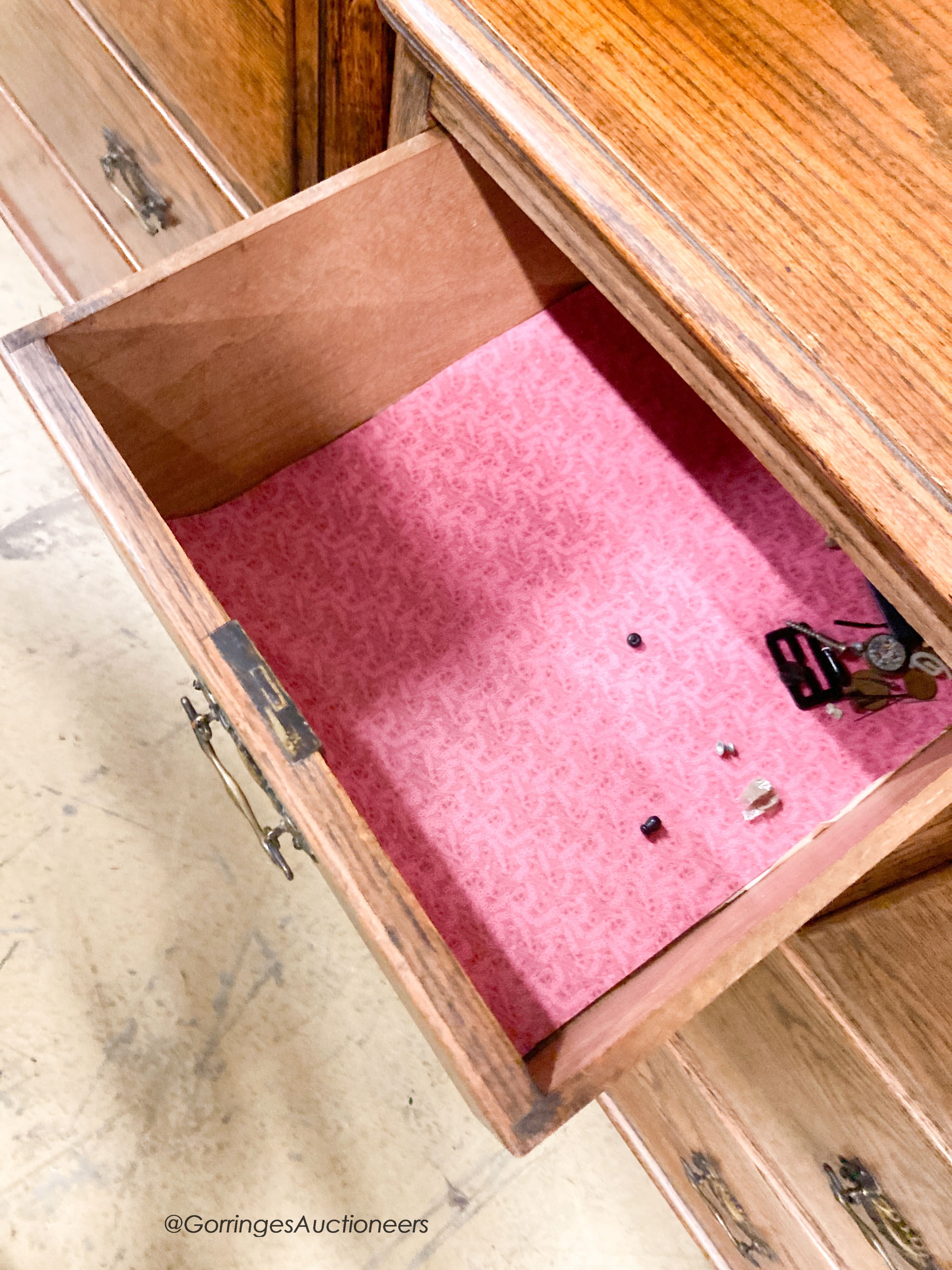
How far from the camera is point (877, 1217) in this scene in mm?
649

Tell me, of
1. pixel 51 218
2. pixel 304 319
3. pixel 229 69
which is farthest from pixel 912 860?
pixel 51 218

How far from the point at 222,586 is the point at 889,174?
23.6 inches

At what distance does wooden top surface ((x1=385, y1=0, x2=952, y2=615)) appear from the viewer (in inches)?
17.2

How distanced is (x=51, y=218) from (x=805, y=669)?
3.64 feet

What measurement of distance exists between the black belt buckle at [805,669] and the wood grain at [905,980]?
0.24 m

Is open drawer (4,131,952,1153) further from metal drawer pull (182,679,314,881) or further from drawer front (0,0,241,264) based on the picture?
drawer front (0,0,241,264)

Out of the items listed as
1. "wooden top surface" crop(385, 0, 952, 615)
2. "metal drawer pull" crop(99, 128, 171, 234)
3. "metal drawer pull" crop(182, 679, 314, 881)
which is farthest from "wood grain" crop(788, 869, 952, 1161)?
"metal drawer pull" crop(99, 128, 171, 234)

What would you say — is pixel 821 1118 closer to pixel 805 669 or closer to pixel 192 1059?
pixel 805 669

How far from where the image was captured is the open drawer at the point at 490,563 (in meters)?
0.64

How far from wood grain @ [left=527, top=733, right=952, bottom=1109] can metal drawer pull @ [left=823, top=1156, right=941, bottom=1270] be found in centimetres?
24

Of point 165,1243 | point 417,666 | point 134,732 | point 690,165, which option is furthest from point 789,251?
point 165,1243

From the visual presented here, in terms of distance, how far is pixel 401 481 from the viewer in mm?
896

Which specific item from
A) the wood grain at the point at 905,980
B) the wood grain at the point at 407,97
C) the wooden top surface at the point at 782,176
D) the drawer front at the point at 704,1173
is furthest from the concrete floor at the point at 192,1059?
the wooden top surface at the point at 782,176

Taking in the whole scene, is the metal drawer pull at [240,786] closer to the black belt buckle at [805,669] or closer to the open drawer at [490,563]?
the open drawer at [490,563]
